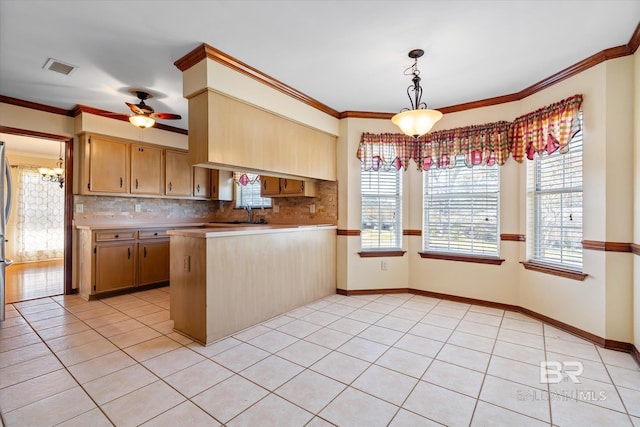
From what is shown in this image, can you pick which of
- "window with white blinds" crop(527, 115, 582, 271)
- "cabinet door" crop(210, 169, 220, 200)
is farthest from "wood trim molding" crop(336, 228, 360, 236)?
"cabinet door" crop(210, 169, 220, 200)

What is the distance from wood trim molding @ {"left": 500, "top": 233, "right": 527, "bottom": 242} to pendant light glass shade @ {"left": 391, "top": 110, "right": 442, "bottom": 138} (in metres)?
1.90

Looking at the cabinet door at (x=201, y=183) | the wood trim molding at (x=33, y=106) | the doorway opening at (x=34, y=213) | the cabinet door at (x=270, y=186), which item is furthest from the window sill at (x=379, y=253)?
the doorway opening at (x=34, y=213)

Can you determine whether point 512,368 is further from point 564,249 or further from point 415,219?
point 415,219

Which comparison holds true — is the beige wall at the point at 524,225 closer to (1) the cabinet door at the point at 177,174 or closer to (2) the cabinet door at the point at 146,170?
(1) the cabinet door at the point at 177,174

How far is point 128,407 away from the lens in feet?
6.05

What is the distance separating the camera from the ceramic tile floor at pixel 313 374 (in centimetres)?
179

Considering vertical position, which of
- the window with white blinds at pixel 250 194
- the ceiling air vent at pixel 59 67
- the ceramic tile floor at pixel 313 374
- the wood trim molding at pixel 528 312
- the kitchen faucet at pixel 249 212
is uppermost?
the ceiling air vent at pixel 59 67

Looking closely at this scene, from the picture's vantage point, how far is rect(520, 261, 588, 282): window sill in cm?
290

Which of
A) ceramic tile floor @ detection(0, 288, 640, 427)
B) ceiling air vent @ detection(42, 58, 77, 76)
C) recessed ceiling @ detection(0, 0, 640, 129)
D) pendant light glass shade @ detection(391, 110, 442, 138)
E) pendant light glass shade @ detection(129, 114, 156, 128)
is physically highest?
recessed ceiling @ detection(0, 0, 640, 129)

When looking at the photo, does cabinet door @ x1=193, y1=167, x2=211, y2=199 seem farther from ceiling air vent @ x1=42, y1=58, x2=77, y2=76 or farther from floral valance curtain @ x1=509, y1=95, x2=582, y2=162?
floral valance curtain @ x1=509, y1=95, x2=582, y2=162

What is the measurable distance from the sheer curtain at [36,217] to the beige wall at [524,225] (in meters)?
6.98

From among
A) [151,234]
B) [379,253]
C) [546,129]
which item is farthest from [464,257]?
[151,234]

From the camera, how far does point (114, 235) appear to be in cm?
427

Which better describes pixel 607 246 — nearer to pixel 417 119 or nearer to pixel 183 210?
pixel 417 119
